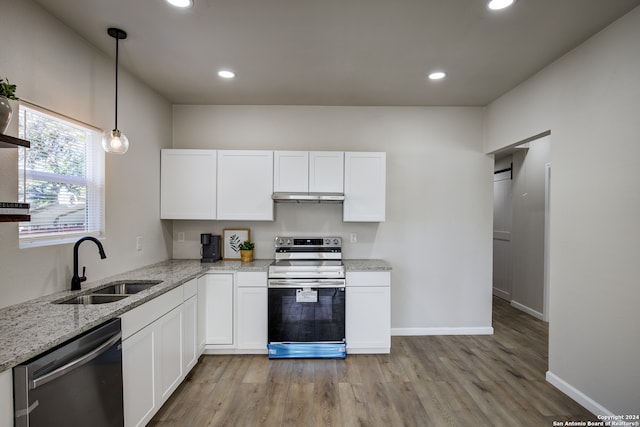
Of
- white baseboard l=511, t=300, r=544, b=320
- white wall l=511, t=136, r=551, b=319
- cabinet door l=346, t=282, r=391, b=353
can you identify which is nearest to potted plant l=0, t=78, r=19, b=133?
cabinet door l=346, t=282, r=391, b=353

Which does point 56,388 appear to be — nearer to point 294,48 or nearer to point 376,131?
point 294,48

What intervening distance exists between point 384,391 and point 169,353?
175 cm

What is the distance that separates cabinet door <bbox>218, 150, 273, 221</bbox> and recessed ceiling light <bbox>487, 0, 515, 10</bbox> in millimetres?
2271

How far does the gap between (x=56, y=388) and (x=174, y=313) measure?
1.08 m

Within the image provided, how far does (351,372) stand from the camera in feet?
9.29

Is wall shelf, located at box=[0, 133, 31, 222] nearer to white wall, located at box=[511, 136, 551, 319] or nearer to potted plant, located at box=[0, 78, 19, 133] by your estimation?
potted plant, located at box=[0, 78, 19, 133]

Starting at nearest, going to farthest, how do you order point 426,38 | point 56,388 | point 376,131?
point 56,388 → point 426,38 → point 376,131

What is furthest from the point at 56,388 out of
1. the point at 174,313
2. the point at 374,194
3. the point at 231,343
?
the point at 374,194

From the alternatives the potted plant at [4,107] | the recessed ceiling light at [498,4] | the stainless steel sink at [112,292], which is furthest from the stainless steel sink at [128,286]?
the recessed ceiling light at [498,4]

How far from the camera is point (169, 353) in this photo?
230 cm

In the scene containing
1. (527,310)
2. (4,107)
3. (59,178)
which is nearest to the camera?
(4,107)

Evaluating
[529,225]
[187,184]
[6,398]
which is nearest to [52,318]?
[6,398]

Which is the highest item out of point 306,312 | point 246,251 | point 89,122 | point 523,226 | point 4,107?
point 89,122

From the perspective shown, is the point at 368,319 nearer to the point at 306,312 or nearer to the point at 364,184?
the point at 306,312
